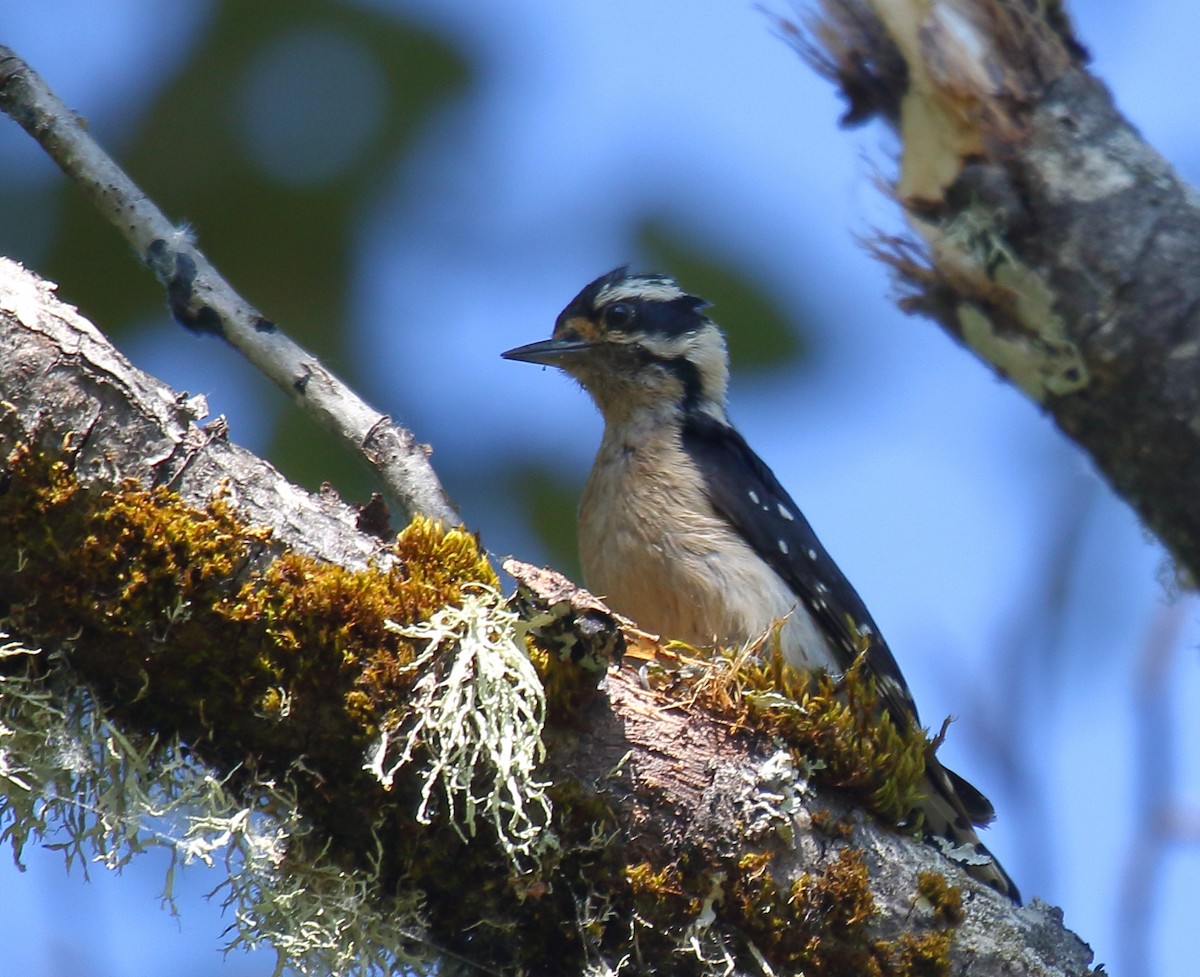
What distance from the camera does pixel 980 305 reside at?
3545 mm

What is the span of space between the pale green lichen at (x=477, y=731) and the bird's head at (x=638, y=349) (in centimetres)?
258

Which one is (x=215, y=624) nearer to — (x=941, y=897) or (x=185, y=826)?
(x=185, y=826)

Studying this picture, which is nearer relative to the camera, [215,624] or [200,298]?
[215,624]

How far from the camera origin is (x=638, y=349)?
5070mm

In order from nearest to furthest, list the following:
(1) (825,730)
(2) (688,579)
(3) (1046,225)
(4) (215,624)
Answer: (4) (215,624) < (1) (825,730) < (3) (1046,225) < (2) (688,579)

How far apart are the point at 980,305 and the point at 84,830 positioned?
2.43 meters

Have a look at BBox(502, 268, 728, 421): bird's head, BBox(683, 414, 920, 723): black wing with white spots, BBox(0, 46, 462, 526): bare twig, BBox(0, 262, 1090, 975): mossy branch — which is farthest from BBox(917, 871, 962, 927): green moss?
BBox(502, 268, 728, 421): bird's head

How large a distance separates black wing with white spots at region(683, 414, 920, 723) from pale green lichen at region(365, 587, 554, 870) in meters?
1.90

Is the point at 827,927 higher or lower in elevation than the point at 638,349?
lower

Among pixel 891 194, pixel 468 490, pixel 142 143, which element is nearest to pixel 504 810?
pixel 891 194

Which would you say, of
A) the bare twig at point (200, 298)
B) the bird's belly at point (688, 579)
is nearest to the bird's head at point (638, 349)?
the bird's belly at point (688, 579)

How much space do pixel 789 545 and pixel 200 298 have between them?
A: 2042mm

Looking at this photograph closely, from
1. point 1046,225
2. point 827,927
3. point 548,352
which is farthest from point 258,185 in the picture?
point 827,927

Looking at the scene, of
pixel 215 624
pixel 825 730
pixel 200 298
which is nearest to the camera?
pixel 215 624
